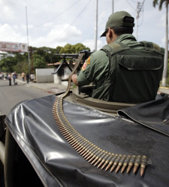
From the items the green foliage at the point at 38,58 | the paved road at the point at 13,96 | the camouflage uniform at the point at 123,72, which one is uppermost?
the green foliage at the point at 38,58

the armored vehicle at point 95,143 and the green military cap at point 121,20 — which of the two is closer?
the armored vehicle at point 95,143

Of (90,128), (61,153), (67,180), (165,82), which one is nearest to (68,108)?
(90,128)

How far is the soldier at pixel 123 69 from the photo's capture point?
136cm

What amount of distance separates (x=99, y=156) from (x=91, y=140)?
0.13m

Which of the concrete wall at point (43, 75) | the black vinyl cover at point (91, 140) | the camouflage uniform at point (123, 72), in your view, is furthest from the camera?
the concrete wall at point (43, 75)

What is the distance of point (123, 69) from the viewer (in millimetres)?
1362

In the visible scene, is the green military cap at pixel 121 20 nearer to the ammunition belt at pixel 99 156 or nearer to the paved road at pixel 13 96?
the ammunition belt at pixel 99 156

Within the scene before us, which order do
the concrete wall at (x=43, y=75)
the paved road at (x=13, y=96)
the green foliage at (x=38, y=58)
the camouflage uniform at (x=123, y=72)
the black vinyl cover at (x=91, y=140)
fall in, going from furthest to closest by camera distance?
the green foliage at (x=38, y=58)
the concrete wall at (x=43, y=75)
the paved road at (x=13, y=96)
the camouflage uniform at (x=123, y=72)
the black vinyl cover at (x=91, y=140)

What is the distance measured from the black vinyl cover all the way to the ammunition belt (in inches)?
0.9

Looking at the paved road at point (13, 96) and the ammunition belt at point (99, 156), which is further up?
the ammunition belt at point (99, 156)

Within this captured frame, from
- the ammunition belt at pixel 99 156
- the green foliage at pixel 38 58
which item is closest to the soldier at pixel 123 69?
the ammunition belt at pixel 99 156

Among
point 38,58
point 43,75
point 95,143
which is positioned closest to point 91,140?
point 95,143

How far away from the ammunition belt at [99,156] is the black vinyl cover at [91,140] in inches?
0.9

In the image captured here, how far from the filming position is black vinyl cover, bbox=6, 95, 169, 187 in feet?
2.11
